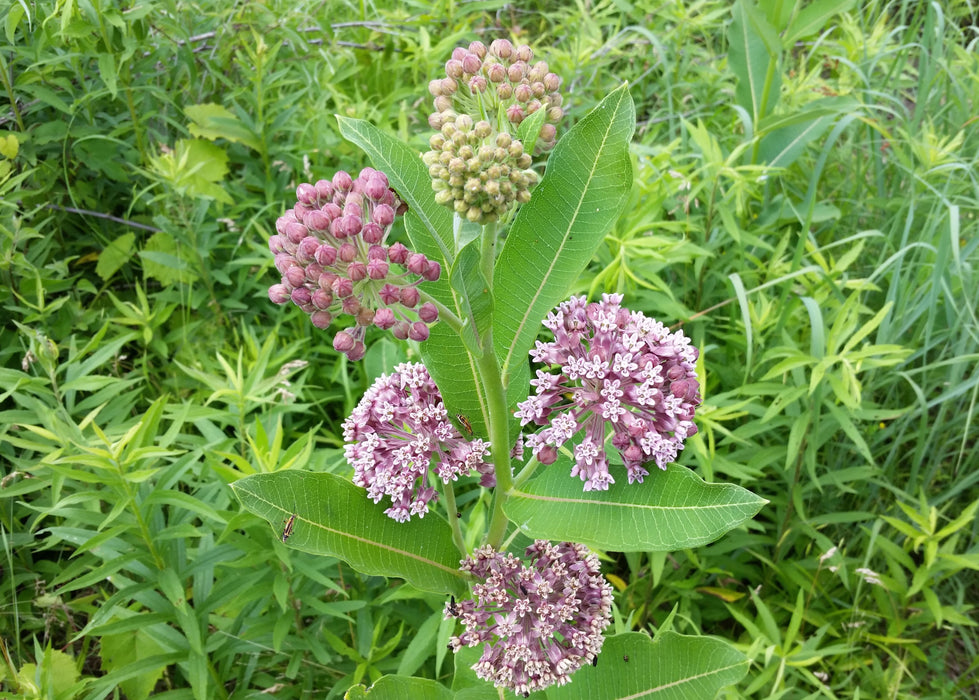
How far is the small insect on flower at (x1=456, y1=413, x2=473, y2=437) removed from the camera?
5.25 ft

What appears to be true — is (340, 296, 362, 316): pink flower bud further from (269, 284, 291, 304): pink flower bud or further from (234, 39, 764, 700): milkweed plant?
(269, 284, 291, 304): pink flower bud

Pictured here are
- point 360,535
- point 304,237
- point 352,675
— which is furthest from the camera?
point 352,675

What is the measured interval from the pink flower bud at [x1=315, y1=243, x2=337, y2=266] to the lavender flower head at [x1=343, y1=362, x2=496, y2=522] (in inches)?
16.8

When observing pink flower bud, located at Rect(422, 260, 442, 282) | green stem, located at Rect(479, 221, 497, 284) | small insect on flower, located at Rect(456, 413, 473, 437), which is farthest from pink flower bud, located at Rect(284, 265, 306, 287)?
small insect on flower, located at Rect(456, 413, 473, 437)

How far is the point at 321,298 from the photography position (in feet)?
4.19

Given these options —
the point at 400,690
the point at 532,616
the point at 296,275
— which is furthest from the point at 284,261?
the point at 400,690

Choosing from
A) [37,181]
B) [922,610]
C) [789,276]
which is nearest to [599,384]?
[789,276]

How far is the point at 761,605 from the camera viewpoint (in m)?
2.39

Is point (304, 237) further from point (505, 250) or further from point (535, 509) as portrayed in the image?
point (535, 509)

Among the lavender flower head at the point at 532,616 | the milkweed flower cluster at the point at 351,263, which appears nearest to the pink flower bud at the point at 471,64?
the milkweed flower cluster at the point at 351,263

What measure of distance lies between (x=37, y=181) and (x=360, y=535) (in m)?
2.65

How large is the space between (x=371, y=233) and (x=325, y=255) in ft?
0.30

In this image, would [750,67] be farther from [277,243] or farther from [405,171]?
[277,243]

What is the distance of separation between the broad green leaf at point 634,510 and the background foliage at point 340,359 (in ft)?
2.73
